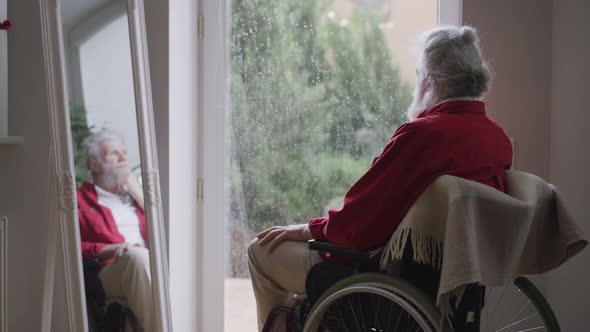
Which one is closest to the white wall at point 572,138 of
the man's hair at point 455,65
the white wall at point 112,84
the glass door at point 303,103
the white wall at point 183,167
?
the glass door at point 303,103

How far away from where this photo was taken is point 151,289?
2.37 meters

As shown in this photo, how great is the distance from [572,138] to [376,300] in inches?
43.5

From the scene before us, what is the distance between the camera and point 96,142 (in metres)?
2.35

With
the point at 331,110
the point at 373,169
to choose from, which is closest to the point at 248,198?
the point at 331,110

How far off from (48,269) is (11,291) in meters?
0.53

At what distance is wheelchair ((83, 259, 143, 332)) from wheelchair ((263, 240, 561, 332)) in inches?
24.2

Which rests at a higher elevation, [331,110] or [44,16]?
[44,16]

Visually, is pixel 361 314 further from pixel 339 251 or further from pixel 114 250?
pixel 114 250

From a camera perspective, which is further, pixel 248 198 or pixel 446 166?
pixel 248 198

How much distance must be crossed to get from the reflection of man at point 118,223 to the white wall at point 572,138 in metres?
1.54

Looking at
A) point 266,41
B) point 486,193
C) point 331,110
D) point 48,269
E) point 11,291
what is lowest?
point 11,291

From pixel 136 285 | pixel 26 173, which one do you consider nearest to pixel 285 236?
pixel 136 285

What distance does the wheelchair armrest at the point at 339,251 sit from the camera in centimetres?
180

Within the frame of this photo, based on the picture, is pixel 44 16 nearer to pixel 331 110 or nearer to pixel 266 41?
pixel 266 41
